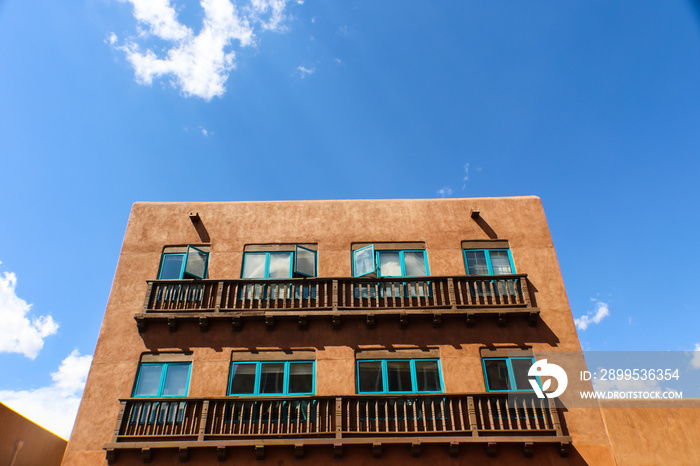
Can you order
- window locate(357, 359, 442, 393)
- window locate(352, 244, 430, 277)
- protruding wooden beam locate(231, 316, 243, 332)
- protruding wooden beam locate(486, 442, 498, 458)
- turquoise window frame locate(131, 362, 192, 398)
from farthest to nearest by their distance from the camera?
window locate(352, 244, 430, 277) < protruding wooden beam locate(231, 316, 243, 332) < window locate(357, 359, 442, 393) < turquoise window frame locate(131, 362, 192, 398) < protruding wooden beam locate(486, 442, 498, 458)

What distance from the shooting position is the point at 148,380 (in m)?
16.6

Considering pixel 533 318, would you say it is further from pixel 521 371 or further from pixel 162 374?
pixel 162 374

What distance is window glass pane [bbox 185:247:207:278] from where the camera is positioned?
1828 cm

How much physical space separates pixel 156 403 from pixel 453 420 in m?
10.1

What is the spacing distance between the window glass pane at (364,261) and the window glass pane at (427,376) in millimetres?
4060

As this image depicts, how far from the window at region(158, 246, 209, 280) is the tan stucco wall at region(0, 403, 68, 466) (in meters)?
6.64

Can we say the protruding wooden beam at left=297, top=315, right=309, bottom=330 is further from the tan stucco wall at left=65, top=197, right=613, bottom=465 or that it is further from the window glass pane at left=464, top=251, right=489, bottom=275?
the window glass pane at left=464, top=251, right=489, bottom=275

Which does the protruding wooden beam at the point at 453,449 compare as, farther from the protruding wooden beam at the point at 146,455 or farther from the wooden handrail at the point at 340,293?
the protruding wooden beam at the point at 146,455

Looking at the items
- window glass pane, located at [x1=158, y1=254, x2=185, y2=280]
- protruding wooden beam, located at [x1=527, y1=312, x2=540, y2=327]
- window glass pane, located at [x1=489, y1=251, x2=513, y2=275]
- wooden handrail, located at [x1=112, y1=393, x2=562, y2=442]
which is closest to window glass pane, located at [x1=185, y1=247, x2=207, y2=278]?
window glass pane, located at [x1=158, y1=254, x2=185, y2=280]

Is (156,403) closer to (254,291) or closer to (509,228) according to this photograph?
(254,291)

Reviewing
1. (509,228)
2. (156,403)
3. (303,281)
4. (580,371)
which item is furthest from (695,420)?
(156,403)

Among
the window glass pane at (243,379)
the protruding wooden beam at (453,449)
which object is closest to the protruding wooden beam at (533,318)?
the protruding wooden beam at (453,449)

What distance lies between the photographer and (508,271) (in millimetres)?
18953

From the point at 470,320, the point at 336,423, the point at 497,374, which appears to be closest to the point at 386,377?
the point at 336,423
